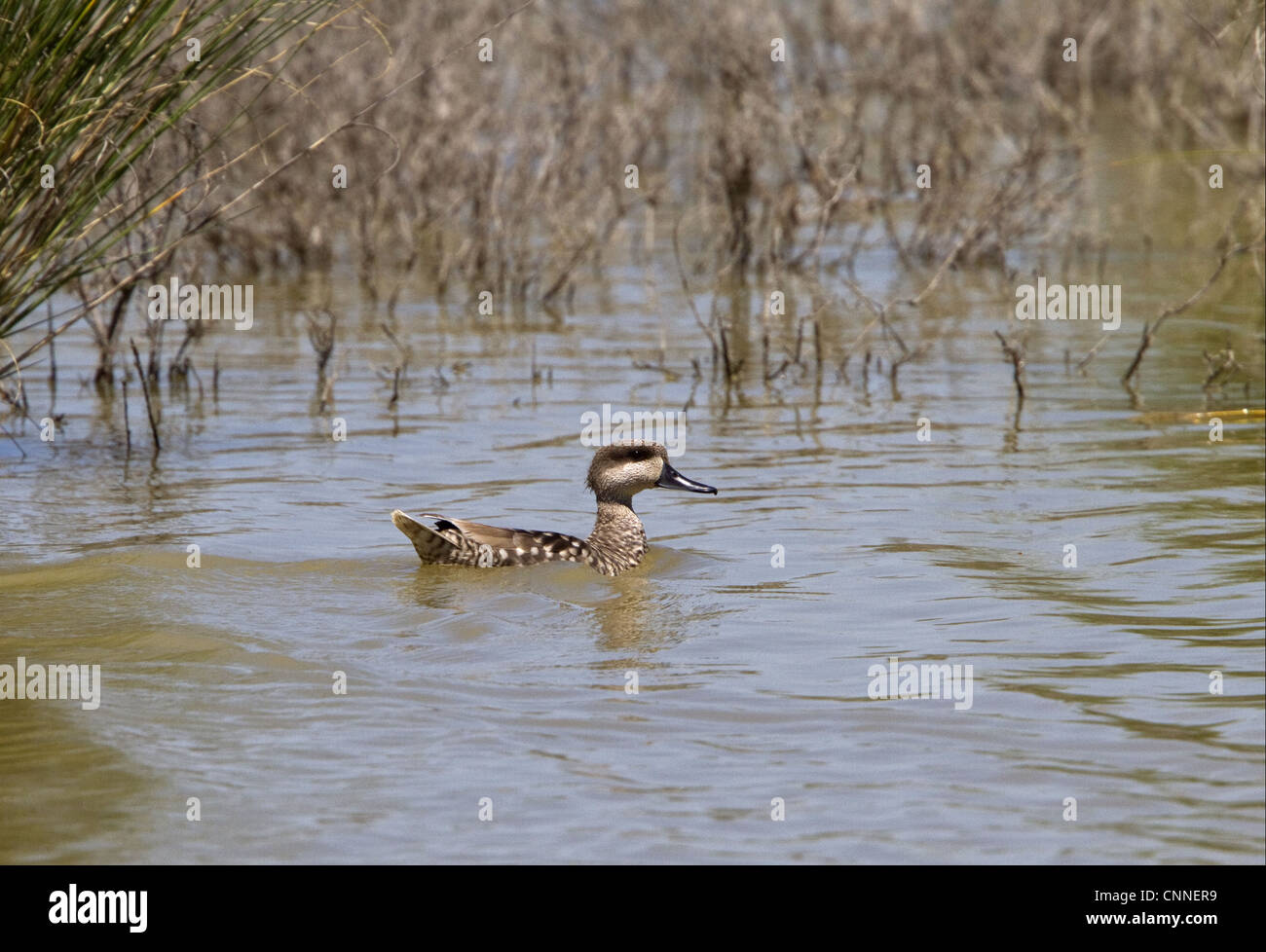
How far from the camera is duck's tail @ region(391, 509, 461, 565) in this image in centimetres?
752

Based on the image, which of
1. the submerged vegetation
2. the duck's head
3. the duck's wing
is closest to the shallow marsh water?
the duck's wing

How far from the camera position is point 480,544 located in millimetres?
7621

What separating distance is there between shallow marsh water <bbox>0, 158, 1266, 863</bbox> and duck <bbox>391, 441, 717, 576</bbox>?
103 mm

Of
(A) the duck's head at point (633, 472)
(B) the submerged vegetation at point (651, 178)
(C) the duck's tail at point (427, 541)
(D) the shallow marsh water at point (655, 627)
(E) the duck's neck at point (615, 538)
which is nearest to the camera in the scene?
(D) the shallow marsh water at point (655, 627)

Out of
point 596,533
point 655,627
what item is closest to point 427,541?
point 596,533

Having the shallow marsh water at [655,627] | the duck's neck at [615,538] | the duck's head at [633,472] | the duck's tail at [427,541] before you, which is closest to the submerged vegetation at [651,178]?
the shallow marsh water at [655,627]

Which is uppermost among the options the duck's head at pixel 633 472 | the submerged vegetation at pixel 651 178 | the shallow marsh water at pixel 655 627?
the submerged vegetation at pixel 651 178

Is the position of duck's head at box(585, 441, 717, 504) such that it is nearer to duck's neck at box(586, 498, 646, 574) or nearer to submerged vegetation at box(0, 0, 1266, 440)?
duck's neck at box(586, 498, 646, 574)

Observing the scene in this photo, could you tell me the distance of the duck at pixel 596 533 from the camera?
761 centimetres

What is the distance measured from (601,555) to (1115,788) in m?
3.16

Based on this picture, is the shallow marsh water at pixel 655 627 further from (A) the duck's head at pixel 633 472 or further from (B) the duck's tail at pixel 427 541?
(A) the duck's head at pixel 633 472
